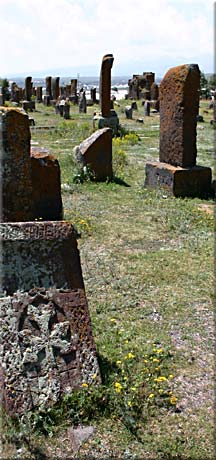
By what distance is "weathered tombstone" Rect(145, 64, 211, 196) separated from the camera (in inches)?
331

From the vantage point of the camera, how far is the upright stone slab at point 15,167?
4.64m

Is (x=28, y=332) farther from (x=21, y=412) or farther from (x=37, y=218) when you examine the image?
(x=37, y=218)

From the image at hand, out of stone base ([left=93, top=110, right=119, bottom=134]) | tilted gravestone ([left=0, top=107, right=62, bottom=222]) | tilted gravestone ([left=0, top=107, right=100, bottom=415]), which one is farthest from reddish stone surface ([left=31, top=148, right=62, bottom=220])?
stone base ([left=93, top=110, right=119, bottom=134])

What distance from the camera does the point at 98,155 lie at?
32.0ft

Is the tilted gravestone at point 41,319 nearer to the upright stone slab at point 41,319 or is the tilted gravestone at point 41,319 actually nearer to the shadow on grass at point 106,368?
the upright stone slab at point 41,319

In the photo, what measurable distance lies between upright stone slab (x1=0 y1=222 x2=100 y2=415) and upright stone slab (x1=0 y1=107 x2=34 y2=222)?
1.44m

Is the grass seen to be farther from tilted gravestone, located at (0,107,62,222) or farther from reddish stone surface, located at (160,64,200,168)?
tilted gravestone, located at (0,107,62,222)

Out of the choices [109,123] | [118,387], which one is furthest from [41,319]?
[109,123]

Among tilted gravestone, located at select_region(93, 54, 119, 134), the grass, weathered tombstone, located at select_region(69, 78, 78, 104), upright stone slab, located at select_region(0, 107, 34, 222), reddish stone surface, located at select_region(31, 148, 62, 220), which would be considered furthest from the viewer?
weathered tombstone, located at select_region(69, 78, 78, 104)

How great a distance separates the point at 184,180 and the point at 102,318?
4538 millimetres

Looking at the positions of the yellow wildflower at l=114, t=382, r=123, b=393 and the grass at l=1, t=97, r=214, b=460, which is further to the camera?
the yellow wildflower at l=114, t=382, r=123, b=393

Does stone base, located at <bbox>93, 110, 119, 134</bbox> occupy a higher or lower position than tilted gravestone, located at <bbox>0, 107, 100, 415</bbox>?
higher

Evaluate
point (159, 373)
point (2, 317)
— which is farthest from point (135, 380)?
point (2, 317)

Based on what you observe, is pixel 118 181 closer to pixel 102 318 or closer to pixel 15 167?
pixel 15 167
